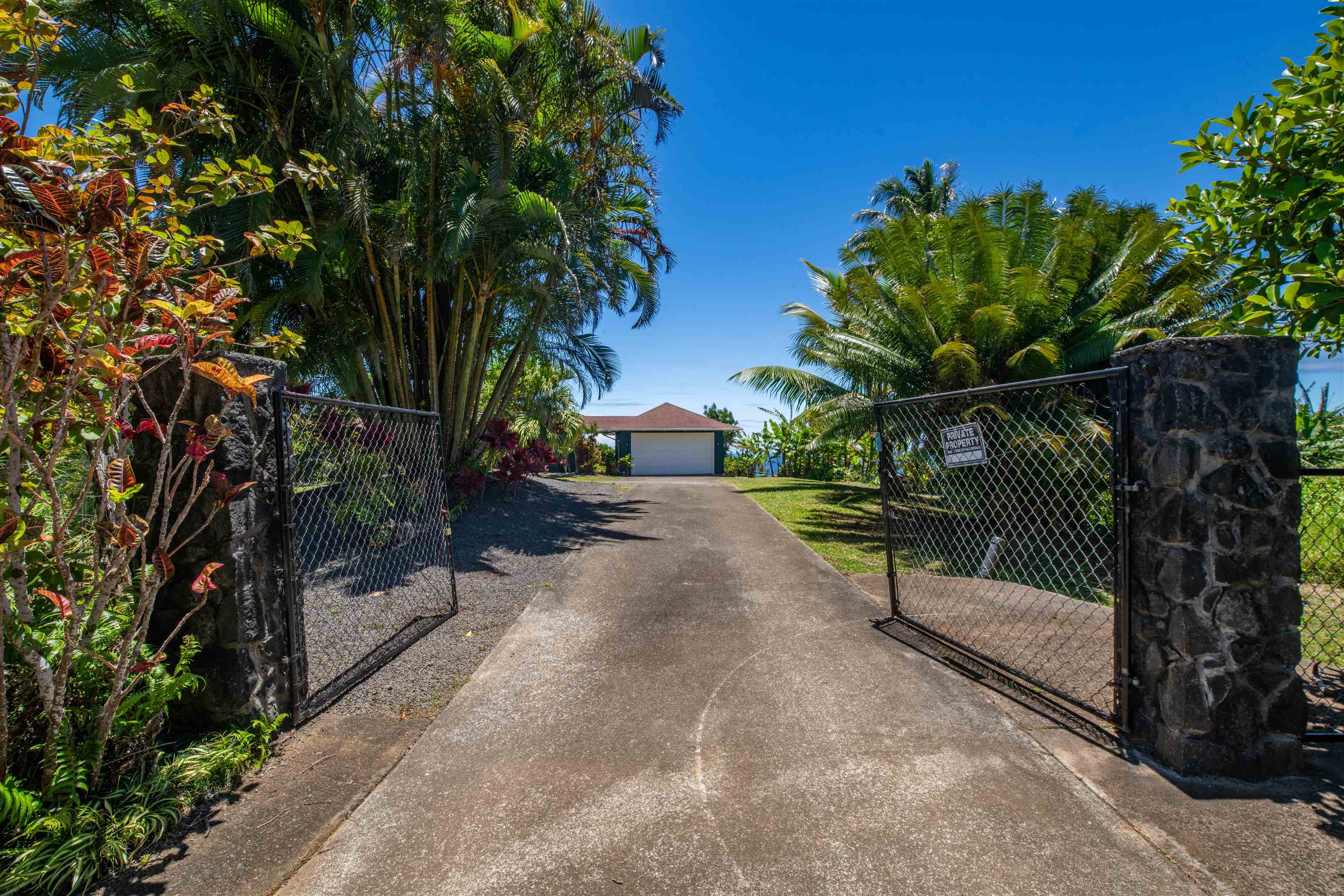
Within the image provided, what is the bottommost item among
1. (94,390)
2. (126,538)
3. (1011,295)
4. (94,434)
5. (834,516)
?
(834,516)

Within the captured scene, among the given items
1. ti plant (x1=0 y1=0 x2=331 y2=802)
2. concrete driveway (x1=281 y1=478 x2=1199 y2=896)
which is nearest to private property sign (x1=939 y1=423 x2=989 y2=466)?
concrete driveway (x1=281 y1=478 x2=1199 y2=896)

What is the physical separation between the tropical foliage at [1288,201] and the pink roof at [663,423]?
2563cm

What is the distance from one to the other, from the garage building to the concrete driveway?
2501 centimetres

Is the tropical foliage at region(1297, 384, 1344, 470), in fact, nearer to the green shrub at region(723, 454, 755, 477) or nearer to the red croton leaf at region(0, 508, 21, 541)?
the red croton leaf at region(0, 508, 21, 541)

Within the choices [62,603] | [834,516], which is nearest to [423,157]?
[62,603]

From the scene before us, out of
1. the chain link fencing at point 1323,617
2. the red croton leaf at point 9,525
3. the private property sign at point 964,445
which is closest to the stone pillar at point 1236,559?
the chain link fencing at point 1323,617

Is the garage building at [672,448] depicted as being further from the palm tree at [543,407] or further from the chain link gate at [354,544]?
the chain link gate at [354,544]

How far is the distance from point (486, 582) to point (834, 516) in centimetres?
750

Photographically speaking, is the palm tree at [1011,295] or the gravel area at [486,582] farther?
the palm tree at [1011,295]

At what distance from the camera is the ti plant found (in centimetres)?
197

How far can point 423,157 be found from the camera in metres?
9.20

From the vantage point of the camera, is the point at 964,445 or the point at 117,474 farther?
the point at 964,445

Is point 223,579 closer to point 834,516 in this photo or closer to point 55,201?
point 55,201

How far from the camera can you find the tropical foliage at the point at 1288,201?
104 inches
